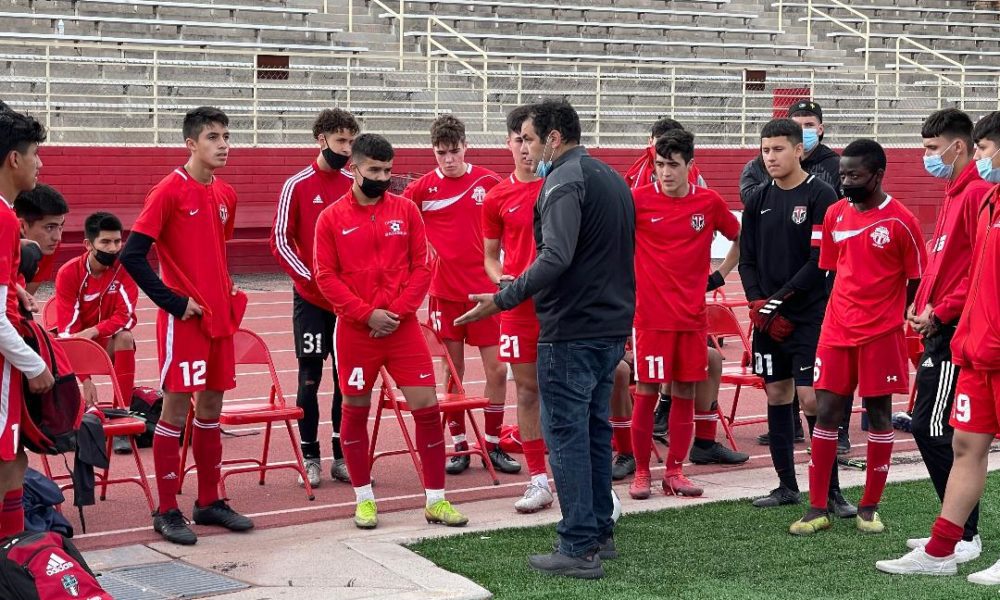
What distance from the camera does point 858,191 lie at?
609 cm

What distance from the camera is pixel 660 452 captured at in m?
8.34

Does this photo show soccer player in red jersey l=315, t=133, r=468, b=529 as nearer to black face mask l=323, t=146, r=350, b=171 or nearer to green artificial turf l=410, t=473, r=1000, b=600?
green artificial turf l=410, t=473, r=1000, b=600

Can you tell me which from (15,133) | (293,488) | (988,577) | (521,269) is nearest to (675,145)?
(521,269)

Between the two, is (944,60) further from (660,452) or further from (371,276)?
(371,276)

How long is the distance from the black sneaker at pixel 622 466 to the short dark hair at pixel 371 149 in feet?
7.88

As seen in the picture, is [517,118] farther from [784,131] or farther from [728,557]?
[728,557]

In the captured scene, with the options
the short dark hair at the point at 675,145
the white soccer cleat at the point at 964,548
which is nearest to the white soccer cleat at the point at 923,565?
the white soccer cleat at the point at 964,548

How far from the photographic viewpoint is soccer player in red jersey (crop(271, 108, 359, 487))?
747 cm

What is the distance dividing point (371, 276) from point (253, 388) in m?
4.49

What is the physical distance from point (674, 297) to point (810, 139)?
106 inches

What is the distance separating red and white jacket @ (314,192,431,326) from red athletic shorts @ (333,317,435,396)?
0.27 ft

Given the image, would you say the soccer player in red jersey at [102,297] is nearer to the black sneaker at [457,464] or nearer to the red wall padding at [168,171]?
the black sneaker at [457,464]

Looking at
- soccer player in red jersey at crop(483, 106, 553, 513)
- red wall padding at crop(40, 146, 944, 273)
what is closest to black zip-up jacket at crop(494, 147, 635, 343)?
soccer player in red jersey at crop(483, 106, 553, 513)

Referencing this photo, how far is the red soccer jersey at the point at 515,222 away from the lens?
698cm
